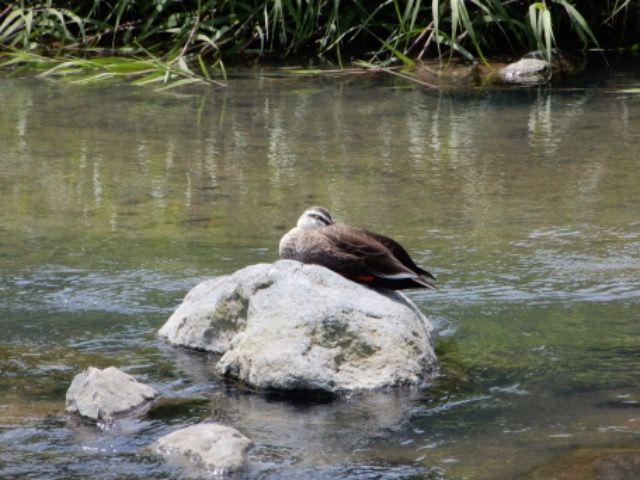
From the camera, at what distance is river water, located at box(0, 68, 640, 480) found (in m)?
3.74

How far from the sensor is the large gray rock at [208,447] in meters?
3.45

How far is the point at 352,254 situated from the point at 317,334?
55cm

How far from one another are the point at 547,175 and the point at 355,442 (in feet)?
13.8

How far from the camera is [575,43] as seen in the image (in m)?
12.2

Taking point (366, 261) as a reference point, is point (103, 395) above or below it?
below

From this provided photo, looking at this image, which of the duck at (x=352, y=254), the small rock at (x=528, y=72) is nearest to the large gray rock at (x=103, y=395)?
the duck at (x=352, y=254)

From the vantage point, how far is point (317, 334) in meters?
4.17

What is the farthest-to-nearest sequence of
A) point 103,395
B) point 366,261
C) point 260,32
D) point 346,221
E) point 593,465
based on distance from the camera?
point 260,32
point 346,221
point 366,261
point 103,395
point 593,465

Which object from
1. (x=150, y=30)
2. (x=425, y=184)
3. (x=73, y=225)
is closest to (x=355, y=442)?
(x=73, y=225)

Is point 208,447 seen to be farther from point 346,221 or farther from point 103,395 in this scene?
point 346,221

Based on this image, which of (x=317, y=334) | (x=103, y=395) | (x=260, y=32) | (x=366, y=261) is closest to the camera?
(x=103, y=395)

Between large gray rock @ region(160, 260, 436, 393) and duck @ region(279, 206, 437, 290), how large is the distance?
8 centimetres

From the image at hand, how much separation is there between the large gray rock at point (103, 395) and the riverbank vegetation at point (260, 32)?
687 centimetres

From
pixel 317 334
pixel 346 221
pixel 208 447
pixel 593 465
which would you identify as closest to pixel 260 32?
pixel 346 221
